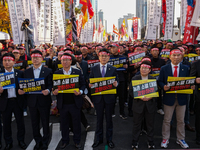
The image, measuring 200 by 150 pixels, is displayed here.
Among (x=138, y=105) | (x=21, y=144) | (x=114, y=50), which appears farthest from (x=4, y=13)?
(x=138, y=105)

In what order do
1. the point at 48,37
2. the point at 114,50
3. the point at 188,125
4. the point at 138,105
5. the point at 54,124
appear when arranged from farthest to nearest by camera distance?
the point at 48,37 < the point at 114,50 < the point at 54,124 < the point at 188,125 < the point at 138,105

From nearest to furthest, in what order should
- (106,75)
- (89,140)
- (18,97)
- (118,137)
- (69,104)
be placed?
(69,104), (18,97), (106,75), (89,140), (118,137)

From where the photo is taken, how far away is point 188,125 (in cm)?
562

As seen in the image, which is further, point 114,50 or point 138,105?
point 114,50

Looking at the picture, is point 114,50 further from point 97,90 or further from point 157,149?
point 157,149

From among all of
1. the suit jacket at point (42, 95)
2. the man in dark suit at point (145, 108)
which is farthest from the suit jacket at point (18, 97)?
the man in dark suit at point (145, 108)

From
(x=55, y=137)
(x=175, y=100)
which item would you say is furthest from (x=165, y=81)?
(x=55, y=137)

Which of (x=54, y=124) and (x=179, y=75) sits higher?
(x=179, y=75)

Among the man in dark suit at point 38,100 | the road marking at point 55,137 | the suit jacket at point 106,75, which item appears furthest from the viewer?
the road marking at point 55,137

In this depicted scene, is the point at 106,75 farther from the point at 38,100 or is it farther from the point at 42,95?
the point at 38,100

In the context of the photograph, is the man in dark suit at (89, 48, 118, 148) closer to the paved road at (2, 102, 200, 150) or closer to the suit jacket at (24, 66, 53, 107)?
the paved road at (2, 102, 200, 150)

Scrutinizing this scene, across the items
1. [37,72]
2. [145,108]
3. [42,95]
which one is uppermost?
[37,72]

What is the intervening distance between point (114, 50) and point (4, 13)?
55.2 feet

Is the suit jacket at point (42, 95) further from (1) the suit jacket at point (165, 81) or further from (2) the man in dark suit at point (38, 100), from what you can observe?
(1) the suit jacket at point (165, 81)
